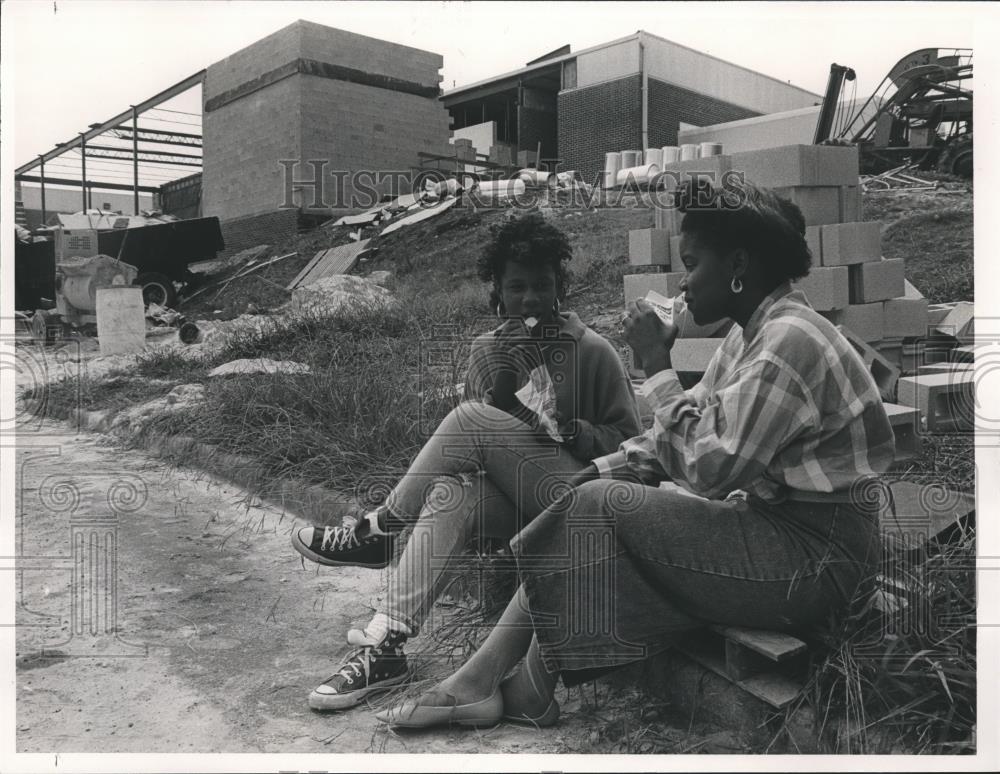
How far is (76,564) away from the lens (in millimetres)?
3223

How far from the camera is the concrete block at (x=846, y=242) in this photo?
12.3 ft

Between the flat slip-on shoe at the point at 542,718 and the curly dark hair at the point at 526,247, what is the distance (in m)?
1.23

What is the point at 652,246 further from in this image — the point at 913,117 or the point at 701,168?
the point at 913,117

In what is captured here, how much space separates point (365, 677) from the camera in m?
2.30

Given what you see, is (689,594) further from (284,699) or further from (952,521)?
(284,699)

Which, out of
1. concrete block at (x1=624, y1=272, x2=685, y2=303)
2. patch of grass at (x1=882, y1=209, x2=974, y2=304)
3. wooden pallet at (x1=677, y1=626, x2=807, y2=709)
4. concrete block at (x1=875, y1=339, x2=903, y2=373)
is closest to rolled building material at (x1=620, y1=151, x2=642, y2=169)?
concrete block at (x1=624, y1=272, x2=685, y2=303)

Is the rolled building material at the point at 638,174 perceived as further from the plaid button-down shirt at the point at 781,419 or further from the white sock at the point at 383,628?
the white sock at the point at 383,628

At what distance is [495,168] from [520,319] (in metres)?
2.33

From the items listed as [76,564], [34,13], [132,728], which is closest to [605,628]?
[132,728]

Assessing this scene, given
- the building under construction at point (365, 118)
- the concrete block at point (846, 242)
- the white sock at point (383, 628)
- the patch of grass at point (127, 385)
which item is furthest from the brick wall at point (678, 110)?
the patch of grass at point (127, 385)

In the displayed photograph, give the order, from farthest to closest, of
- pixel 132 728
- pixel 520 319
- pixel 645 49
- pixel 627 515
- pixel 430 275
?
pixel 430 275 < pixel 645 49 < pixel 520 319 < pixel 132 728 < pixel 627 515

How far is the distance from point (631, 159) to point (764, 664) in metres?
3.31

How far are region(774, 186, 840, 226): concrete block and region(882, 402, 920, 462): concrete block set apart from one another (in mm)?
975

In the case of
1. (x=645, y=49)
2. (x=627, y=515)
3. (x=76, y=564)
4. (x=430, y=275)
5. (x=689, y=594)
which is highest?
(x=645, y=49)
